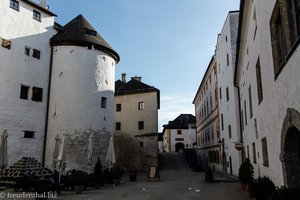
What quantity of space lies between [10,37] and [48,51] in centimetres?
392

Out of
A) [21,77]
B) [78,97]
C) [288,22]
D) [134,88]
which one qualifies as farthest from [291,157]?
[134,88]

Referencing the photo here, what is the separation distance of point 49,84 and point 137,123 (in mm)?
16526

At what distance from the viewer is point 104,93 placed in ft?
87.6

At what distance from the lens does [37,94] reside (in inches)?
924

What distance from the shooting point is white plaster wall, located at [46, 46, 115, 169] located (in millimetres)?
24172

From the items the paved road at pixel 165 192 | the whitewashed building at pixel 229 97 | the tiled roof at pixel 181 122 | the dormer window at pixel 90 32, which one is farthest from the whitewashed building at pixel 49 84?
the tiled roof at pixel 181 122

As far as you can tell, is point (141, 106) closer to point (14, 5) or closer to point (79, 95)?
point (79, 95)

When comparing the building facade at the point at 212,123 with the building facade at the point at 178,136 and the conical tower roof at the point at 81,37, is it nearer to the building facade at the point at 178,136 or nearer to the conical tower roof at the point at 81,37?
the conical tower roof at the point at 81,37

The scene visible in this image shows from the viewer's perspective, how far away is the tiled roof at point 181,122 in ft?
249

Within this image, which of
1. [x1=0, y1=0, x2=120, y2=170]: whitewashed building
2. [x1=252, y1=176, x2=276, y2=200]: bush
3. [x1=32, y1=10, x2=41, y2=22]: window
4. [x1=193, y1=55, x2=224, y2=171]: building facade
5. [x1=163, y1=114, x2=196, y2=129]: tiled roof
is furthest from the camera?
[x1=163, y1=114, x2=196, y2=129]: tiled roof

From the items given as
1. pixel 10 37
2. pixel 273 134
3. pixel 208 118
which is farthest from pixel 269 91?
pixel 208 118

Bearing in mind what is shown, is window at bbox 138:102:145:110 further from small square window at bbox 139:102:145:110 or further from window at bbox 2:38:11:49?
window at bbox 2:38:11:49

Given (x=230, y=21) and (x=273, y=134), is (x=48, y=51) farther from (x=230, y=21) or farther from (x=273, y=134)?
(x=273, y=134)

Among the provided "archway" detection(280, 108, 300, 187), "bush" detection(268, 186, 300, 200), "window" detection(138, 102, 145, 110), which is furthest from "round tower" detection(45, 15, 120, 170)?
A: "bush" detection(268, 186, 300, 200)
